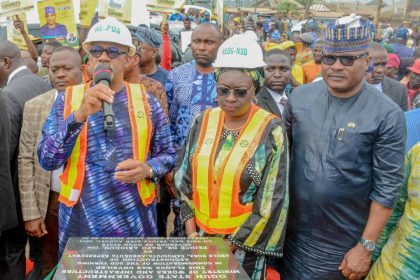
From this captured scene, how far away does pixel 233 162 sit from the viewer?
8.00 ft

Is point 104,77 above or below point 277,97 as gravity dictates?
above

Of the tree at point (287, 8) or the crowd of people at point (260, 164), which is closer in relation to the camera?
the crowd of people at point (260, 164)

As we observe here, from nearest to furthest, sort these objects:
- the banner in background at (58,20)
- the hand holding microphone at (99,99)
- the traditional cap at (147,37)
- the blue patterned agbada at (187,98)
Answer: the hand holding microphone at (99,99), the blue patterned agbada at (187,98), the traditional cap at (147,37), the banner in background at (58,20)

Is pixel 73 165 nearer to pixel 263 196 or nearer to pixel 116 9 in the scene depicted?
pixel 263 196

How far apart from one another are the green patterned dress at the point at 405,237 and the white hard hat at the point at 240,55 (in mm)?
991

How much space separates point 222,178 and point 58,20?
14.8 ft

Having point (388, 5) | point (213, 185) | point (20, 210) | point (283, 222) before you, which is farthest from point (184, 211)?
point (388, 5)

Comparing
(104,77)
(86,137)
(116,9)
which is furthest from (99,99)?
(116,9)

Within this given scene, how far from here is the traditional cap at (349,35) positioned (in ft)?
8.12

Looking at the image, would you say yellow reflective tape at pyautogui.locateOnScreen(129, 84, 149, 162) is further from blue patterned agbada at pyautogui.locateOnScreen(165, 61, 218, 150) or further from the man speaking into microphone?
blue patterned agbada at pyautogui.locateOnScreen(165, 61, 218, 150)

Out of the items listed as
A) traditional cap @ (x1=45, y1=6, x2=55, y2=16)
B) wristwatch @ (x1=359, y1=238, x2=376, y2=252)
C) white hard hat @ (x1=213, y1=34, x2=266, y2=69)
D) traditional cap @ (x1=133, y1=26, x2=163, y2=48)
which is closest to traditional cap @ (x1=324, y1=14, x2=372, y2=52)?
white hard hat @ (x1=213, y1=34, x2=266, y2=69)

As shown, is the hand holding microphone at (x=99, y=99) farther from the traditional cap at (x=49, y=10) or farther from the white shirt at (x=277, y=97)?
the traditional cap at (x=49, y=10)

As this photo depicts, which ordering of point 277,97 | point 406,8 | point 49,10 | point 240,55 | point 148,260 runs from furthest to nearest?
1. point 406,8
2. point 49,10
3. point 277,97
4. point 240,55
5. point 148,260

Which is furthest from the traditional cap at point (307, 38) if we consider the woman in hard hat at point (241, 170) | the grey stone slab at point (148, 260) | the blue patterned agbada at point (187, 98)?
the grey stone slab at point (148, 260)
